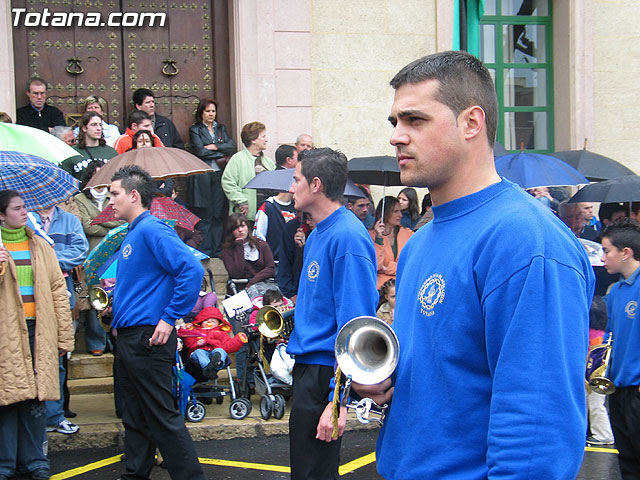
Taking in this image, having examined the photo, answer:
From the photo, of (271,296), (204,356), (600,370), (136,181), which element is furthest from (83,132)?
(600,370)

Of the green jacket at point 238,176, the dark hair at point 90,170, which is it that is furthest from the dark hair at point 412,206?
the dark hair at point 90,170

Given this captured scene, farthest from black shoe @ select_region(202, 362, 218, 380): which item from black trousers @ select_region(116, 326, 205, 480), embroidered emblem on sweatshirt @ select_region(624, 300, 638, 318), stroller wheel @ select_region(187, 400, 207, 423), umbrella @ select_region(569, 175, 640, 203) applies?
umbrella @ select_region(569, 175, 640, 203)

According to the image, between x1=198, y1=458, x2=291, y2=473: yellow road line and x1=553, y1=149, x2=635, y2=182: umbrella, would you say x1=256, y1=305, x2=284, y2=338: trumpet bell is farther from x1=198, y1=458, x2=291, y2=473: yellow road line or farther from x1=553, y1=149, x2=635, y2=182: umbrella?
x1=553, y1=149, x2=635, y2=182: umbrella

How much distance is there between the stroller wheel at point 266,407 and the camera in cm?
796

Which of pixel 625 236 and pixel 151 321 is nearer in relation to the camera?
pixel 151 321

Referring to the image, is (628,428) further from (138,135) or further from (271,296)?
(138,135)

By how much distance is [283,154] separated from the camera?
10586 millimetres

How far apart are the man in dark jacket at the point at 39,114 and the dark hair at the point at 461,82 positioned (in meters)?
9.06

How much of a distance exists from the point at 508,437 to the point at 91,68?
11.0 m

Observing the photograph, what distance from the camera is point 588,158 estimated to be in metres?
11.1

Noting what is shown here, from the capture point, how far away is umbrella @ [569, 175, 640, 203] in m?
8.99

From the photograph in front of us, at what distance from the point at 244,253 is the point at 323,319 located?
5.19 metres

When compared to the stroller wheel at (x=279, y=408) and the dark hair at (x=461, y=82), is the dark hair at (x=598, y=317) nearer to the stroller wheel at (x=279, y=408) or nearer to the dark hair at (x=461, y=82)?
the stroller wheel at (x=279, y=408)

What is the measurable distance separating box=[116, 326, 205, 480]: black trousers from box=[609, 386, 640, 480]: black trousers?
2.62 m
